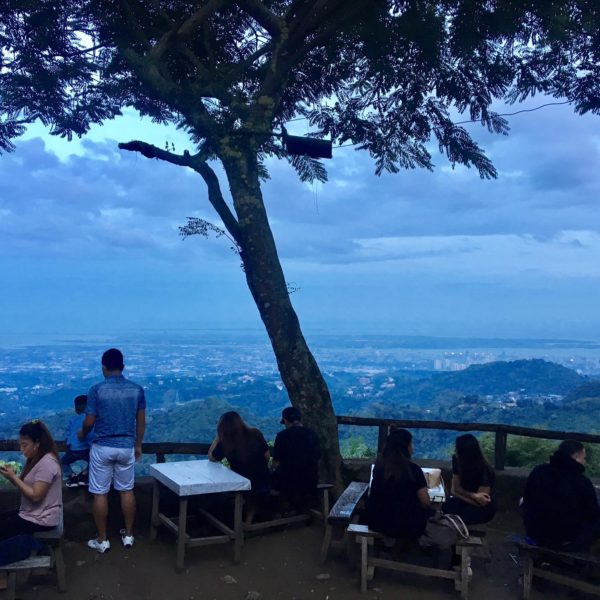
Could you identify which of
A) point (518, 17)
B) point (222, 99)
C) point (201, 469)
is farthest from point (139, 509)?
point (518, 17)

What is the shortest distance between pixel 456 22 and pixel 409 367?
6588 centimetres

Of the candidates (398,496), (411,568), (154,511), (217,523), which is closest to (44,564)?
(154,511)

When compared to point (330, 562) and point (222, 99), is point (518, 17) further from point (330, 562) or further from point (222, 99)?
point (330, 562)

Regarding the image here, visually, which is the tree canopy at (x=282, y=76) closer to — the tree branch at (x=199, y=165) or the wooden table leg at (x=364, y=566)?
the tree branch at (x=199, y=165)

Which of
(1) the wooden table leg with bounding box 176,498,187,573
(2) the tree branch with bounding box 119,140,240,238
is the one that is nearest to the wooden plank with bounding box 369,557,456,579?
(1) the wooden table leg with bounding box 176,498,187,573

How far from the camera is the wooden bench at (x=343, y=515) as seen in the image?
5184 millimetres

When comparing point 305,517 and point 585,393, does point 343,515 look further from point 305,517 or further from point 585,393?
point 585,393

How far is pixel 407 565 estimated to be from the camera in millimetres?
4902

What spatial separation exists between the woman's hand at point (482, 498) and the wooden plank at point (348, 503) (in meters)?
1.06

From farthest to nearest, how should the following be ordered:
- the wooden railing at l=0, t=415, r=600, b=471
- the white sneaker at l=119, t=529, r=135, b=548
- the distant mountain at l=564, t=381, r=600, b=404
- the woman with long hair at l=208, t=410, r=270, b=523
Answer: the distant mountain at l=564, t=381, r=600, b=404 < the wooden railing at l=0, t=415, r=600, b=471 < the woman with long hair at l=208, t=410, r=270, b=523 < the white sneaker at l=119, t=529, r=135, b=548

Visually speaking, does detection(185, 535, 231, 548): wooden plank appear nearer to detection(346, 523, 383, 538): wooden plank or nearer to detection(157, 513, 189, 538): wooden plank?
detection(157, 513, 189, 538): wooden plank

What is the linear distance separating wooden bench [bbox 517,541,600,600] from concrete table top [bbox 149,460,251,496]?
239 centimetres

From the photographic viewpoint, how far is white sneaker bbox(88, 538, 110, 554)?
543 centimetres

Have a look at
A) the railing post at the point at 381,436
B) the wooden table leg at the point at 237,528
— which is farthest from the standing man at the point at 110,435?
the railing post at the point at 381,436
